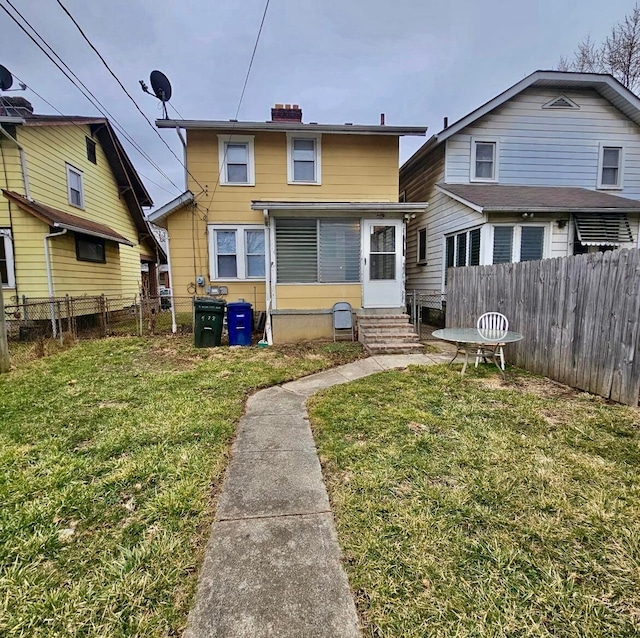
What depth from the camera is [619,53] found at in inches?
581

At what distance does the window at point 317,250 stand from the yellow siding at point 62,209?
22.1 ft

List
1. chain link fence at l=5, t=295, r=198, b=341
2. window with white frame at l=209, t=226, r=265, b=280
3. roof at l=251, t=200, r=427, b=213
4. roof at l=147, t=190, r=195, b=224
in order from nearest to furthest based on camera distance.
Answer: roof at l=251, t=200, r=427, b=213 → chain link fence at l=5, t=295, r=198, b=341 → roof at l=147, t=190, r=195, b=224 → window with white frame at l=209, t=226, r=265, b=280

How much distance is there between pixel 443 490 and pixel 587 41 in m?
22.2

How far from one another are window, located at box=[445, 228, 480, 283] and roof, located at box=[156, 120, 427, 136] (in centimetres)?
323

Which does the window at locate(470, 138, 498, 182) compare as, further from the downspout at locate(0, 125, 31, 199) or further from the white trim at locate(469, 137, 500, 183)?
the downspout at locate(0, 125, 31, 199)

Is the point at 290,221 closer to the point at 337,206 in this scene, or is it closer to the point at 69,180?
the point at 337,206

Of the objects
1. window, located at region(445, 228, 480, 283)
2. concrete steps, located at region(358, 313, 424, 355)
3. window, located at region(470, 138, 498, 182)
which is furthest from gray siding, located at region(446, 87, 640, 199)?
concrete steps, located at region(358, 313, 424, 355)

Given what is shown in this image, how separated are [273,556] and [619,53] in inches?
885

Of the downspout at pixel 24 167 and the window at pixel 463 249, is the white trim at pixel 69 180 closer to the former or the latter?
the downspout at pixel 24 167

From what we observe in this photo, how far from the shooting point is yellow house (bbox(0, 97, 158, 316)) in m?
9.06

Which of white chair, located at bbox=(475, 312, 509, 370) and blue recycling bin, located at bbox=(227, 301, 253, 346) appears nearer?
white chair, located at bbox=(475, 312, 509, 370)

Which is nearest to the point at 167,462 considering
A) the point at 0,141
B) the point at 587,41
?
the point at 0,141

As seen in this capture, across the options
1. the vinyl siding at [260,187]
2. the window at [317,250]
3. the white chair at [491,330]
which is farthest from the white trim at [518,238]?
the window at [317,250]

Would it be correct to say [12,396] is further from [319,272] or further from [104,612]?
[319,272]
